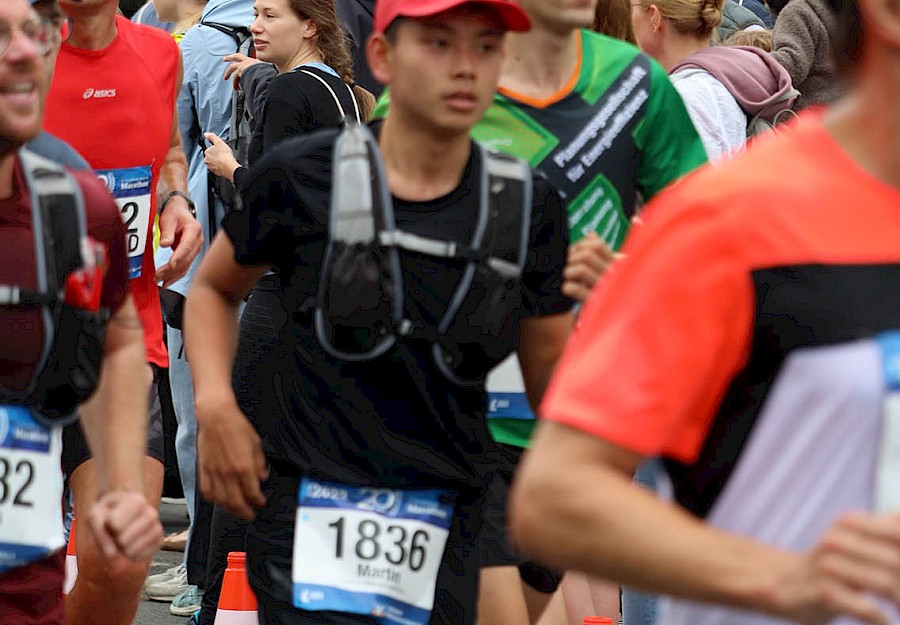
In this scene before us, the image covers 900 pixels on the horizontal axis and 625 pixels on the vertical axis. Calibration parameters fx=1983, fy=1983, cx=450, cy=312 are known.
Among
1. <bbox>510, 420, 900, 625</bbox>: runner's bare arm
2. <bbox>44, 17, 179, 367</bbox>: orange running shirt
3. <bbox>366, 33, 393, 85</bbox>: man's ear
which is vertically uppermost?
<bbox>510, 420, 900, 625</bbox>: runner's bare arm

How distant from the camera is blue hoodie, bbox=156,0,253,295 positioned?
8.12m

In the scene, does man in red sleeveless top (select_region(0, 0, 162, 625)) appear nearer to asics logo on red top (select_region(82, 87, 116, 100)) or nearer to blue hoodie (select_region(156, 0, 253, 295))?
asics logo on red top (select_region(82, 87, 116, 100))

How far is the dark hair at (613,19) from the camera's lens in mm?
5917

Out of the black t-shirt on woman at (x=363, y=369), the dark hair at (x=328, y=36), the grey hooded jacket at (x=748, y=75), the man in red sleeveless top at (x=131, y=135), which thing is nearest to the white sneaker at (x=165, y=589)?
the man in red sleeveless top at (x=131, y=135)

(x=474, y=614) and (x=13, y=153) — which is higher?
(x=13, y=153)

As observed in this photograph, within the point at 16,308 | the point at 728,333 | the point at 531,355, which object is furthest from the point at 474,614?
the point at 728,333

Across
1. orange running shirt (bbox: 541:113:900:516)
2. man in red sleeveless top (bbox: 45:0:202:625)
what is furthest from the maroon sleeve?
man in red sleeveless top (bbox: 45:0:202:625)

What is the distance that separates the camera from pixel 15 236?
3848 mm

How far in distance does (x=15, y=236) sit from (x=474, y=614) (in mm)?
1270

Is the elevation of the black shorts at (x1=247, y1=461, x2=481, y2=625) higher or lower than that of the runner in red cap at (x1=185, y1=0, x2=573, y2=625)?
lower

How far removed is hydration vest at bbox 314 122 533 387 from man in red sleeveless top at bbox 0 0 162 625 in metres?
0.43

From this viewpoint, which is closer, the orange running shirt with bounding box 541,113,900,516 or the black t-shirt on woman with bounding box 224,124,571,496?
the orange running shirt with bounding box 541,113,900,516

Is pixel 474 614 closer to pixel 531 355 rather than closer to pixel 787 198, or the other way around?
pixel 531 355

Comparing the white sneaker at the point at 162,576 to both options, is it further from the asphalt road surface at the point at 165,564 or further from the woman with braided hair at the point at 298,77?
the woman with braided hair at the point at 298,77
